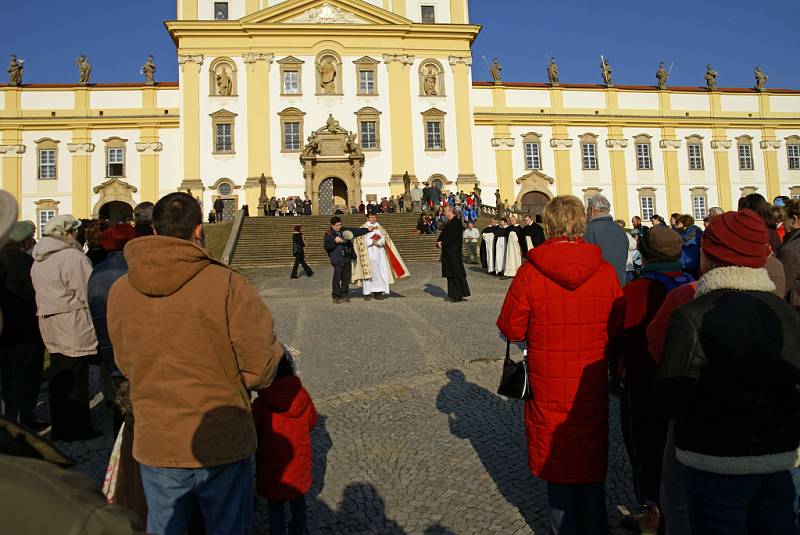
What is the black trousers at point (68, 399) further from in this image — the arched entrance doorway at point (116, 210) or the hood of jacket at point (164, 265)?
the arched entrance doorway at point (116, 210)

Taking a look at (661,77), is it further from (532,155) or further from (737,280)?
(737,280)

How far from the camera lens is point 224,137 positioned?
34.2 m

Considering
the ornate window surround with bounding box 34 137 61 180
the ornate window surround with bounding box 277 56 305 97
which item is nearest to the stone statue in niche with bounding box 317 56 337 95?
the ornate window surround with bounding box 277 56 305 97

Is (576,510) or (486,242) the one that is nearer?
(576,510)

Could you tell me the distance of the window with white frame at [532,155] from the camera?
37.6 m

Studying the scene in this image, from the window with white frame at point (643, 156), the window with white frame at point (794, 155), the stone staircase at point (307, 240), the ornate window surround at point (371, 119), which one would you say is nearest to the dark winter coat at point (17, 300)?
the stone staircase at point (307, 240)

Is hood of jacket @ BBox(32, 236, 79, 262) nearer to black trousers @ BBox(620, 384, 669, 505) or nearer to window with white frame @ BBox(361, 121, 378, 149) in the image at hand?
black trousers @ BBox(620, 384, 669, 505)

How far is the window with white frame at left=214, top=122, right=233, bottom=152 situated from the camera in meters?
34.1

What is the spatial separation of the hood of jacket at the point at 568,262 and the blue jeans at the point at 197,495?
1744mm

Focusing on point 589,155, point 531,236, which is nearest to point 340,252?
point 531,236

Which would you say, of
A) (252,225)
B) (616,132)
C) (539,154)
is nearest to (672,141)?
(616,132)

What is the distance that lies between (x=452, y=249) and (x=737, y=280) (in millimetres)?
10059

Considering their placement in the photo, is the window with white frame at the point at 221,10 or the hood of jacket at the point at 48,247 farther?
the window with white frame at the point at 221,10

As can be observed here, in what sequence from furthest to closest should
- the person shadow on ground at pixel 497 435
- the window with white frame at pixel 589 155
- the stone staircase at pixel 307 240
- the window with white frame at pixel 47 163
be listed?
the window with white frame at pixel 589 155 < the window with white frame at pixel 47 163 < the stone staircase at pixel 307 240 < the person shadow on ground at pixel 497 435
